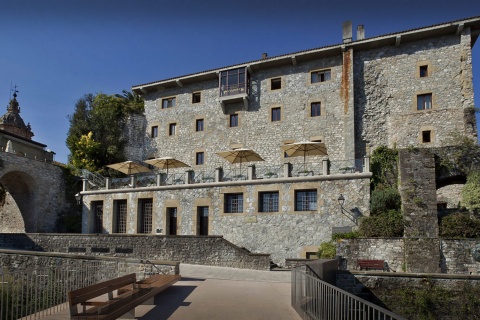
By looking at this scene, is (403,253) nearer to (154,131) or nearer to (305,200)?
(305,200)

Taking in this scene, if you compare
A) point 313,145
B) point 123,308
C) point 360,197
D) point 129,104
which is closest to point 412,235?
point 360,197

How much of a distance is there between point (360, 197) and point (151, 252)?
10.8 meters

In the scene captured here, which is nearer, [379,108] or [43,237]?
[43,237]

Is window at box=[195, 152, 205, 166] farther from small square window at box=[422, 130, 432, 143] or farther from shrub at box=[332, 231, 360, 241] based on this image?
small square window at box=[422, 130, 432, 143]

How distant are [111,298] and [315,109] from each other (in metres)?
20.8

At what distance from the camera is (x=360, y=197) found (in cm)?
1805

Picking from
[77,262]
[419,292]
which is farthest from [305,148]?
[77,262]

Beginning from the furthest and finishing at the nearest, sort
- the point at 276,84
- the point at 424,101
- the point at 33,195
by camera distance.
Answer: the point at 276,84 → the point at 33,195 → the point at 424,101

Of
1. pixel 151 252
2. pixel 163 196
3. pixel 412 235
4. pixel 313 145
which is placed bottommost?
pixel 151 252

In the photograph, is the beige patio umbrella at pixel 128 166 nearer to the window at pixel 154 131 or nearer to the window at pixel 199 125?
the window at pixel 154 131

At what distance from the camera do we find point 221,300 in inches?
341

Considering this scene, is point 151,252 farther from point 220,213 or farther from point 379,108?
point 379,108

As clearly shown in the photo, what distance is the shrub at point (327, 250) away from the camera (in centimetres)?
1616

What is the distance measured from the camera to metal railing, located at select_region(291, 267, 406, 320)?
231 inches
